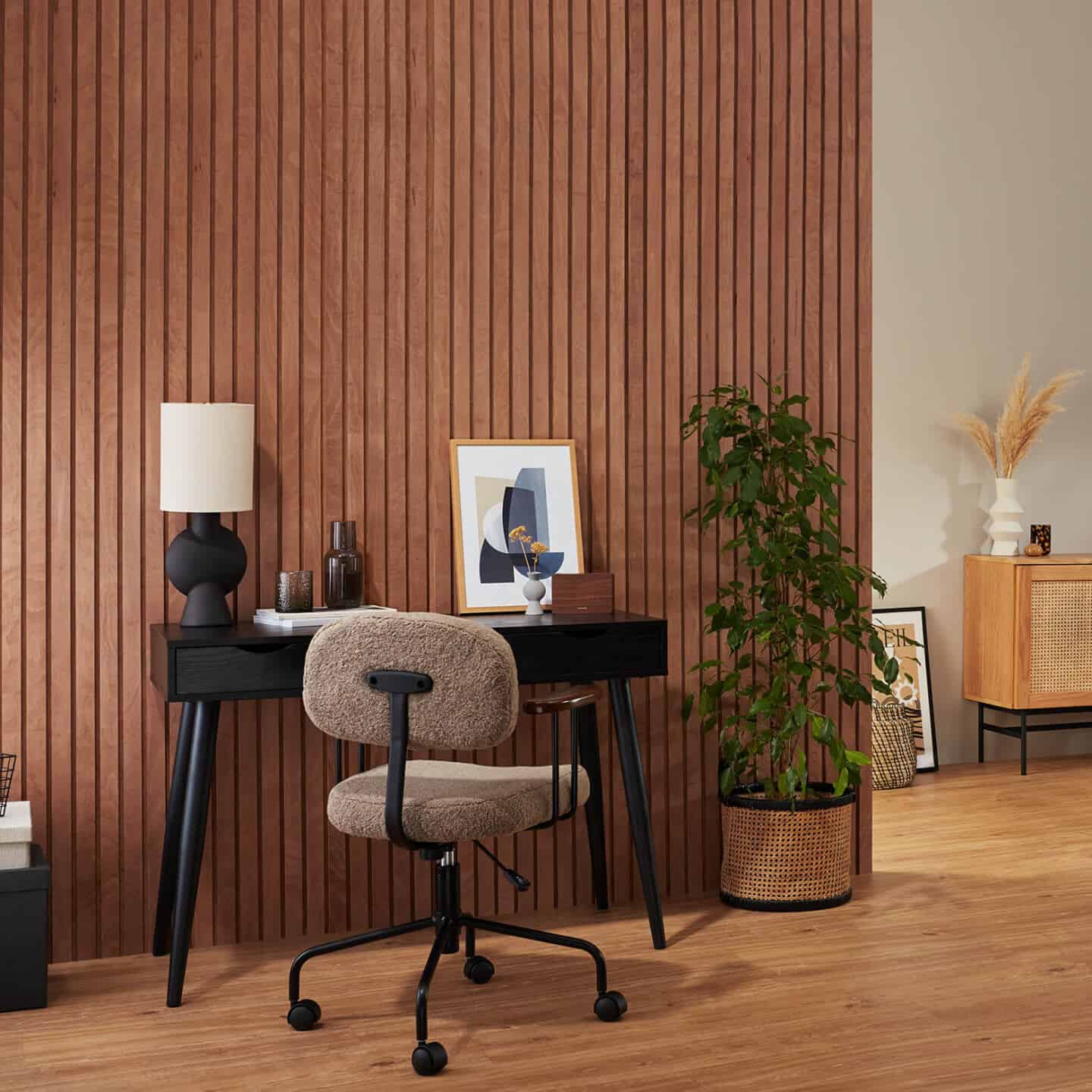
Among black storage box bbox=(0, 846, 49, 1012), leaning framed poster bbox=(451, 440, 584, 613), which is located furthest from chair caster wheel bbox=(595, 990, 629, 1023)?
black storage box bbox=(0, 846, 49, 1012)

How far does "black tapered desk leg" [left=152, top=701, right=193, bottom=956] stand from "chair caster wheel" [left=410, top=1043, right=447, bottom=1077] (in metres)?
0.86

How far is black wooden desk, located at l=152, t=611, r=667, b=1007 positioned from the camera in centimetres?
317

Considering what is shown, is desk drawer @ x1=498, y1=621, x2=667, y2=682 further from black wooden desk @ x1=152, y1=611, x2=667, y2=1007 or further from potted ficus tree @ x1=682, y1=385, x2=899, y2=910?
potted ficus tree @ x1=682, y1=385, x2=899, y2=910

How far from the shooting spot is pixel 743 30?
4125 mm

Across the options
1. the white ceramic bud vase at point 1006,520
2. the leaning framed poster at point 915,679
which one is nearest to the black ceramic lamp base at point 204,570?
the leaning framed poster at point 915,679

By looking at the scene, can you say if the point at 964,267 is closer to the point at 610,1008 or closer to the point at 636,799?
the point at 636,799

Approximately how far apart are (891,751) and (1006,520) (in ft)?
3.99

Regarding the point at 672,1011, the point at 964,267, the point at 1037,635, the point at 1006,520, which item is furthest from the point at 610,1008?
the point at 964,267

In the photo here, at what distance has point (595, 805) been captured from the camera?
3871mm

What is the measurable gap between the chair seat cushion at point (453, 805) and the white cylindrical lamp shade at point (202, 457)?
0.78 m

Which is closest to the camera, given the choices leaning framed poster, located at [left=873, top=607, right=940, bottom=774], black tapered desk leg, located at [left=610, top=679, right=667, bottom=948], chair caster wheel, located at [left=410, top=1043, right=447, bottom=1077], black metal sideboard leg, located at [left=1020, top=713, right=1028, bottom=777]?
chair caster wheel, located at [left=410, top=1043, right=447, bottom=1077]

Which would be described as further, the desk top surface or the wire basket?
the wire basket

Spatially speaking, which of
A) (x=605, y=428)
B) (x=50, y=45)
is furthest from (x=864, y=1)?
(x=50, y=45)

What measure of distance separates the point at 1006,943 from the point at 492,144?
2.55 meters
